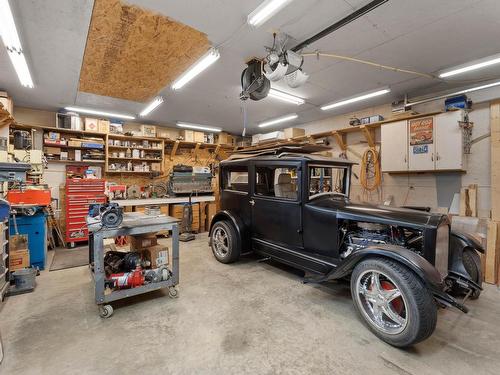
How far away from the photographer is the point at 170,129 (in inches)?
282

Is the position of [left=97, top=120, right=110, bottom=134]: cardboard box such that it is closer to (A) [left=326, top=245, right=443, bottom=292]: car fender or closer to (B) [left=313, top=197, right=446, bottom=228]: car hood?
(B) [left=313, top=197, right=446, bottom=228]: car hood

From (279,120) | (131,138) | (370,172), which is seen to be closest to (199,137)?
(131,138)

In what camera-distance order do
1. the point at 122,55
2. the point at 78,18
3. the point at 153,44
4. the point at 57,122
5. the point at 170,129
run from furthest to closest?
the point at 170,129 → the point at 57,122 → the point at 122,55 → the point at 153,44 → the point at 78,18

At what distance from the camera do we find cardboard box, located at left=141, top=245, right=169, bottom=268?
110 inches

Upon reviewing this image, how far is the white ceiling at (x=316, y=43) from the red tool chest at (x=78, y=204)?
1.68 metres

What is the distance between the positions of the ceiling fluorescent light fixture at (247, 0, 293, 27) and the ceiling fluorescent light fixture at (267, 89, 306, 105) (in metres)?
1.91

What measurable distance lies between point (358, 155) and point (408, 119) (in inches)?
54.6

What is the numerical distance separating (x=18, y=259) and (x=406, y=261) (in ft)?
14.9

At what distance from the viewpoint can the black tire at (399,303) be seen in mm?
1776

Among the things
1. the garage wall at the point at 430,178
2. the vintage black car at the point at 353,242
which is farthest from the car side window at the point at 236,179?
the garage wall at the point at 430,178

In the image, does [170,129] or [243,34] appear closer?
[243,34]

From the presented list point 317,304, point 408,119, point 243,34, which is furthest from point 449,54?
point 317,304

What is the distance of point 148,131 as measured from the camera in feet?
21.1

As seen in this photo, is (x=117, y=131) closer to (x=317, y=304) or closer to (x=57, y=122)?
(x=57, y=122)
